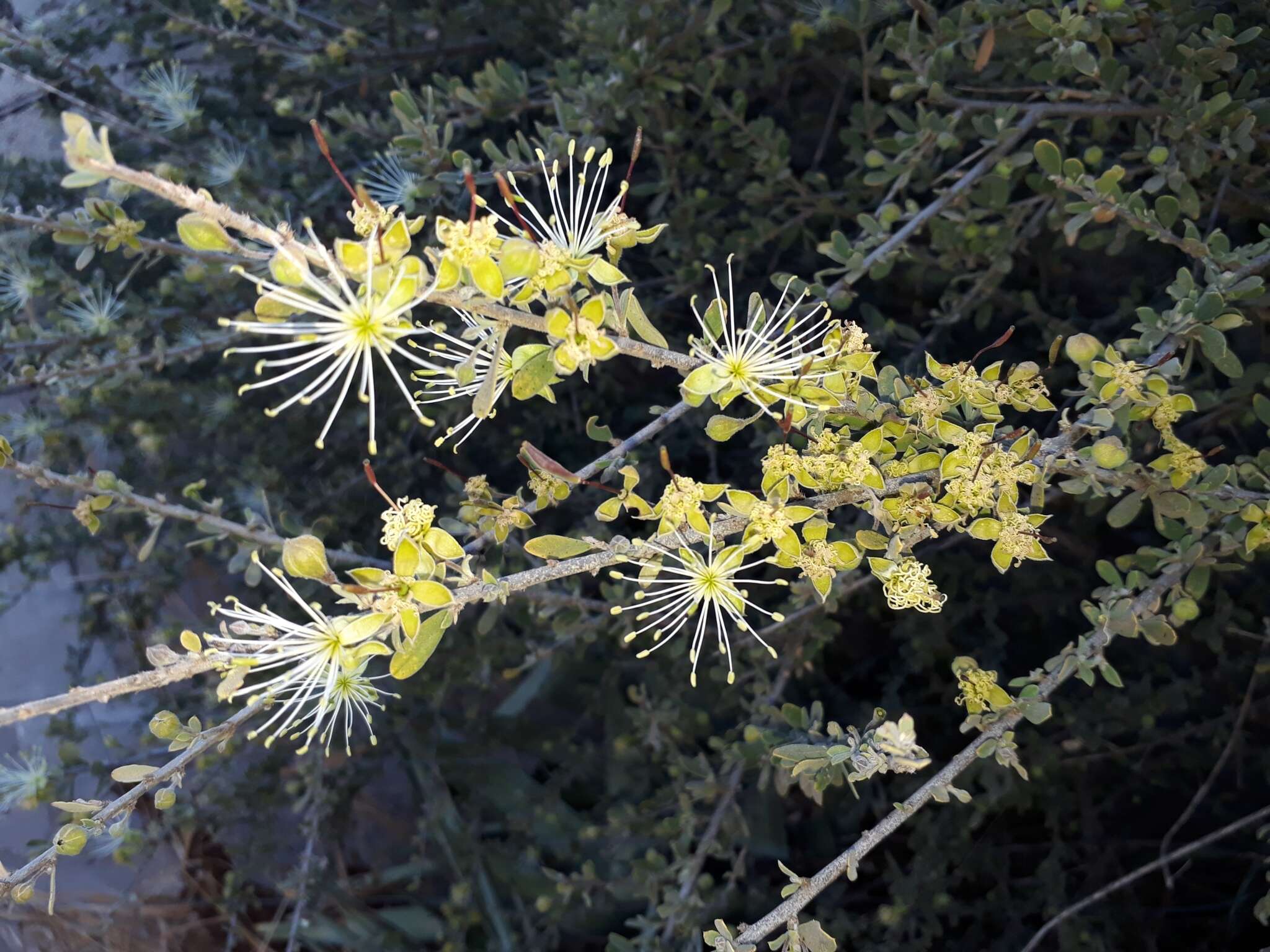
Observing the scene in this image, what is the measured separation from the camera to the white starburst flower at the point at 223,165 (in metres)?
1.53

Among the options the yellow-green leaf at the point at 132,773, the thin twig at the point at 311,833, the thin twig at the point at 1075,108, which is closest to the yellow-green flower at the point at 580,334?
the yellow-green leaf at the point at 132,773

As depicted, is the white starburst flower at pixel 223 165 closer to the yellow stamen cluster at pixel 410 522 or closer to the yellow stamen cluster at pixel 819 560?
the yellow stamen cluster at pixel 410 522

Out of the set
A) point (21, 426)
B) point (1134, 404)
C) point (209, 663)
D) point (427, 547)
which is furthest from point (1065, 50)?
point (21, 426)

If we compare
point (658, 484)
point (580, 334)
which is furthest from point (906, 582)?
point (658, 484)

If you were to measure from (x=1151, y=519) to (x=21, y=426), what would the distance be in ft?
6.64

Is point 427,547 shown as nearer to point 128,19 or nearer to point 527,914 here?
point 527,914

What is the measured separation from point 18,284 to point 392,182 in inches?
25.4

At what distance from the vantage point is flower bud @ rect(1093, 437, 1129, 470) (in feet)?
2.66

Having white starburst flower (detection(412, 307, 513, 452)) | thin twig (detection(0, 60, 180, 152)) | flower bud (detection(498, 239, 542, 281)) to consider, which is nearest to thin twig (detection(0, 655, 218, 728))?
white starburst flower (detection(412, 307, 513, 452))

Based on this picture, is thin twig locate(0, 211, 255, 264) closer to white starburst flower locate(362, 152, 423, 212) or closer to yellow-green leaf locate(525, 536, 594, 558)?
white starburst flower locate(362, 152, 423, 212)

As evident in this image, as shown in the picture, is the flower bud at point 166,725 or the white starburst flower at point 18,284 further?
the white starburst flower at point 18,284

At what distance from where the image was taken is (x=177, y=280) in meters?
1.60

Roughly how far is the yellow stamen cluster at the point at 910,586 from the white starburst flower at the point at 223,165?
1.24 meters

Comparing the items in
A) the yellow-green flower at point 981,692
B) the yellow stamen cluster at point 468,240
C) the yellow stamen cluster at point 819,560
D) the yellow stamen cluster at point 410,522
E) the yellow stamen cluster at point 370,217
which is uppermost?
the yellow stamen cluster at point 370,217
